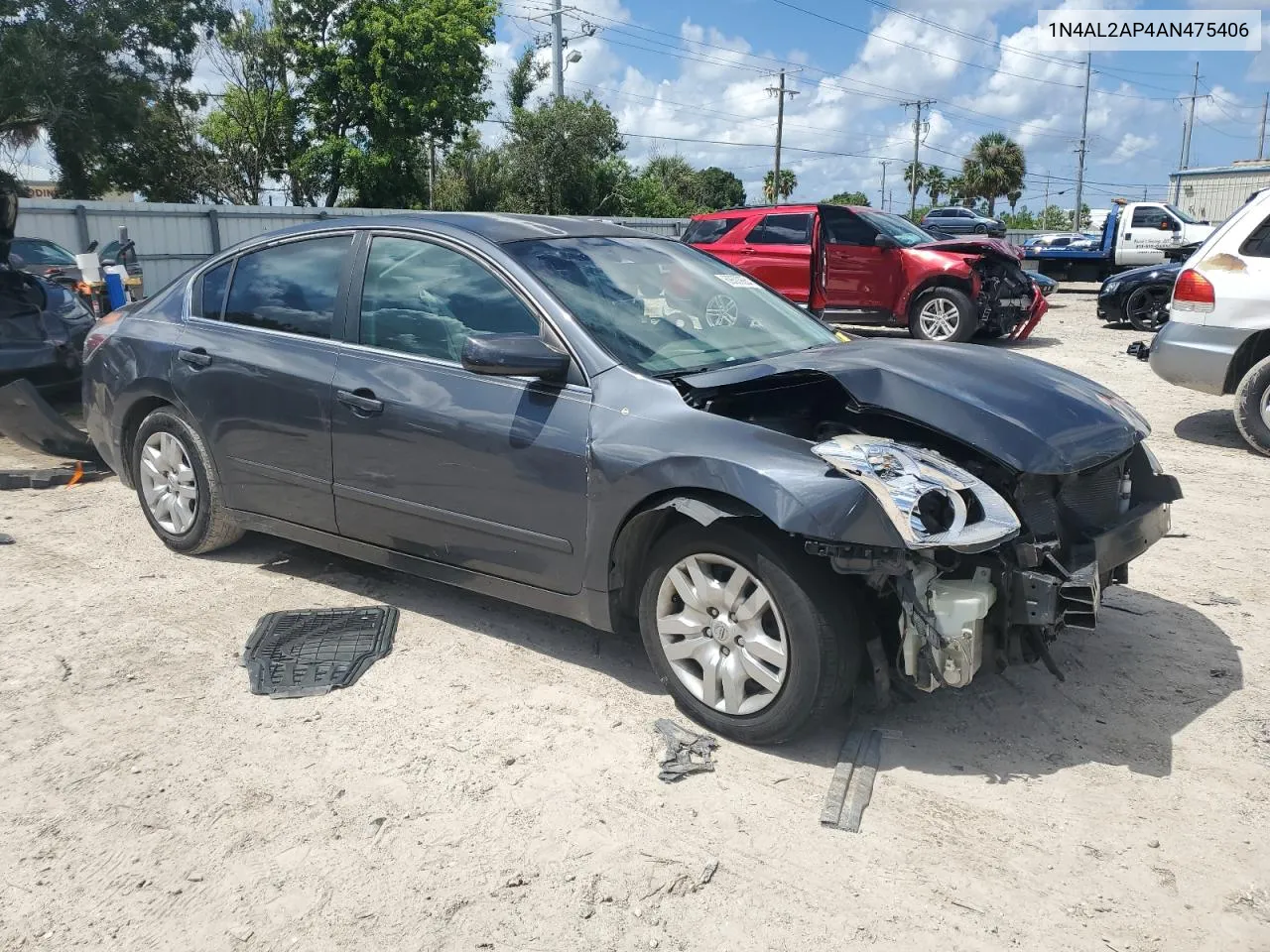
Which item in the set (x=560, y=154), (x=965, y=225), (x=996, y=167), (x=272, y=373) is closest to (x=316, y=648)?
(x=272, y=373)

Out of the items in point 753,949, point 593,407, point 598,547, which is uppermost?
point 593,407

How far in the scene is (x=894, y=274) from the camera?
1300cm

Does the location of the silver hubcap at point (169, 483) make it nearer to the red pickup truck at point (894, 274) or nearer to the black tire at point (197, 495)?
the black tire at point (197, 495)

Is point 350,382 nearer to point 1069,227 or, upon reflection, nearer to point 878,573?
point 878,573

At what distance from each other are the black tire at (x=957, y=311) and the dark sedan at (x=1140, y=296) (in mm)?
3379

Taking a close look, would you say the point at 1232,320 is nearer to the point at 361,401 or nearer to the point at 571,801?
the point at 361,401

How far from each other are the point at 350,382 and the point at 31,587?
2.05 m

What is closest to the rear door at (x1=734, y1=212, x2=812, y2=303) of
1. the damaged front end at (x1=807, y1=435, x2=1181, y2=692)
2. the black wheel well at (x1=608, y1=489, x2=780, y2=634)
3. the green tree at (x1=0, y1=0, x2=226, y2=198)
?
the black wheel well at (x1=608, y1=489, x2=780, y2=634)

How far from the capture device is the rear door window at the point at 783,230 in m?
13.7

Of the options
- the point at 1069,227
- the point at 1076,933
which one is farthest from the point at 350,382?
the point at 1069,227

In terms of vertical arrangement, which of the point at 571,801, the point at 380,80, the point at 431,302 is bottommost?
the point at 571,801

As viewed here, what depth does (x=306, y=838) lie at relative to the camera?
2912 millimetres

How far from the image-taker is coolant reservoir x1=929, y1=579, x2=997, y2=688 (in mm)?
3020

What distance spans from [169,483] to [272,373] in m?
1.10
